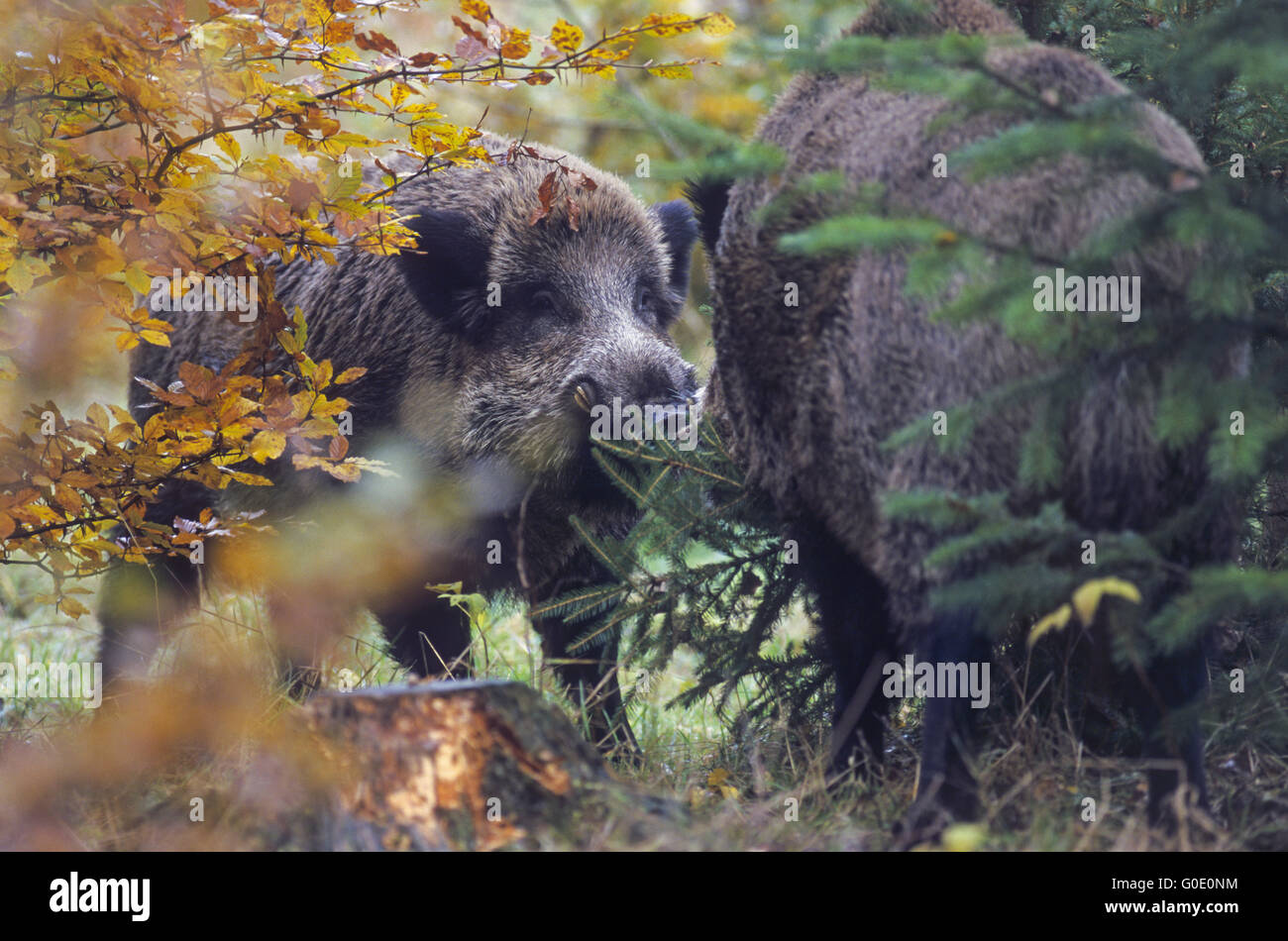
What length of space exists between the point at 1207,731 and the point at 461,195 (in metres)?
3.44

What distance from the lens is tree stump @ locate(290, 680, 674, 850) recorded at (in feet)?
8.53

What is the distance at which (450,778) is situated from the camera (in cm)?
263

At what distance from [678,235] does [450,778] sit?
3.44 meters

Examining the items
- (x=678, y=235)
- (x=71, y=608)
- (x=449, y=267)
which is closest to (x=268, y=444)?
(x=71, y=608)

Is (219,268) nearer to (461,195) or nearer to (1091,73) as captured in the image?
(461,195)

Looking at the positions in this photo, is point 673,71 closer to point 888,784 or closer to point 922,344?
point 922,344

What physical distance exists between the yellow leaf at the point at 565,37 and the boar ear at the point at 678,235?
211 cm

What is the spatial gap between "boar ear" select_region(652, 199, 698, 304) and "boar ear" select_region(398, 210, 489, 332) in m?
0.88

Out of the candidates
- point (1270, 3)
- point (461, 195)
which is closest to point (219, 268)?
point (461, 195)

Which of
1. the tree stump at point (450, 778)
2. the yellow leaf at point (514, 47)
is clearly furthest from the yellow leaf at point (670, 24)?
the tree stump at point (450, 778)

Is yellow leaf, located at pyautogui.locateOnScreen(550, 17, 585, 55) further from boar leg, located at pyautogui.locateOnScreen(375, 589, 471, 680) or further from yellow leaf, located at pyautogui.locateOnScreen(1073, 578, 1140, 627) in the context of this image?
boar leg, located at pyautogui.locateOnScreen(375, 589, 471, 680)

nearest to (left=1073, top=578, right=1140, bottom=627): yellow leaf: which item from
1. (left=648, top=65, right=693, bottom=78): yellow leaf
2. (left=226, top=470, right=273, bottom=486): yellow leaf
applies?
(left=648, top=65, right=693, bottom=78): yellow leaf

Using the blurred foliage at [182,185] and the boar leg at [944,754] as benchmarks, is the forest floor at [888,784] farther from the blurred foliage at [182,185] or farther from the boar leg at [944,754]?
the blurred foliage at [182,185]
